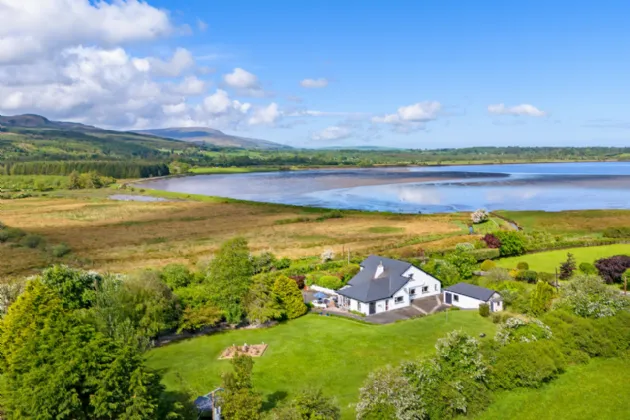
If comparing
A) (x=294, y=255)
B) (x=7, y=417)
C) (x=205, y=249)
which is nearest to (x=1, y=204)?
(x=205, y=249)

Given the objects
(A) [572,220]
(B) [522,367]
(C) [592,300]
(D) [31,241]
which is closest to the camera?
(B) [522,367]

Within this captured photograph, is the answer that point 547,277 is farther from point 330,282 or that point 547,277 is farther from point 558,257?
point 330,282

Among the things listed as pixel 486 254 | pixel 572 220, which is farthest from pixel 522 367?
pixel 572 220

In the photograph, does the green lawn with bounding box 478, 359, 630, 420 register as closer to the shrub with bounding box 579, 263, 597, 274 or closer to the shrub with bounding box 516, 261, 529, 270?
the shrub with bounding box 579, 263, 597, 274

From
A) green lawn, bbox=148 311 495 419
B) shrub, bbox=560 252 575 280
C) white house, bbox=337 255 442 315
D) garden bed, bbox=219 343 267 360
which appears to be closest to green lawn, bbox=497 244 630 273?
shrub, bbox=560 252 575 280

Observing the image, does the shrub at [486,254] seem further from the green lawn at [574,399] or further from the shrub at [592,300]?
the green lawn at [574,399]

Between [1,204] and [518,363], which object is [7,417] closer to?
[518,363]
